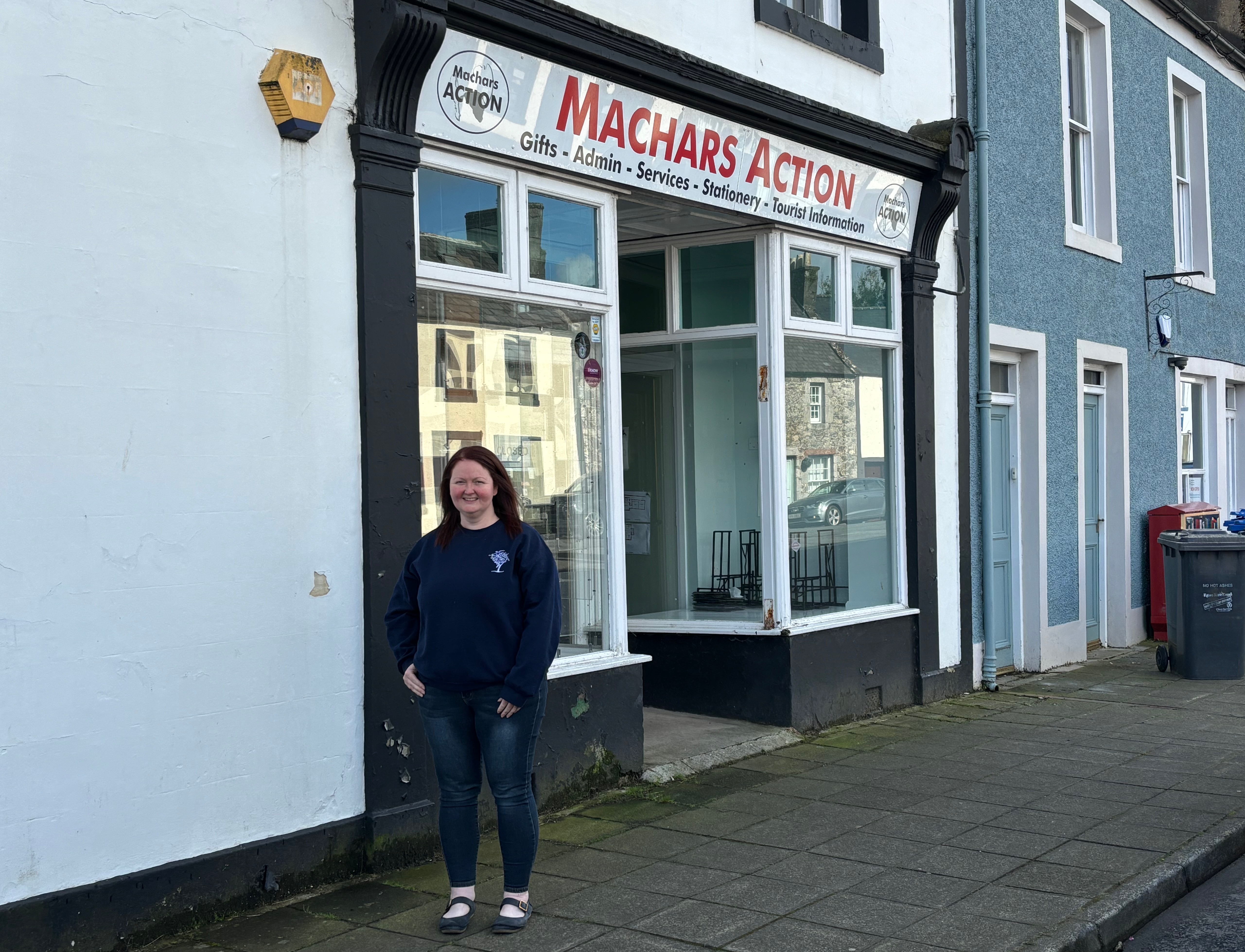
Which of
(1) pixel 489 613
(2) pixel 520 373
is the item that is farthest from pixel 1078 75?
(1) pixel 489 613

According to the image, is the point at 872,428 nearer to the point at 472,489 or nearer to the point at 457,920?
the point at 472,489

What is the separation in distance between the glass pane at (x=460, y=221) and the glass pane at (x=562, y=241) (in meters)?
0.24

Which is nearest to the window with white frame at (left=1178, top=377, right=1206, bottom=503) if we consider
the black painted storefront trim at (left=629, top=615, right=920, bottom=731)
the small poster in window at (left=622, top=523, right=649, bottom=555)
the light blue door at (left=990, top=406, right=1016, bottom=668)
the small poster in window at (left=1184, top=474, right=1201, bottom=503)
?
the small poster in window at (left=1184, top=474, right=1201, bottom=503)

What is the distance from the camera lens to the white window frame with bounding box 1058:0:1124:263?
12148 millimetres

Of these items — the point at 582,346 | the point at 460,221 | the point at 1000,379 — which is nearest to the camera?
the point at 460,221

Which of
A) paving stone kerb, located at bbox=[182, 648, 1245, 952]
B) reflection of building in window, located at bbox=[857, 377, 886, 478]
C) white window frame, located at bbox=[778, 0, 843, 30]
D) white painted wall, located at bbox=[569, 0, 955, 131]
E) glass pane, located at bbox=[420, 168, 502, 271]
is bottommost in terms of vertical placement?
paving stone kerb, located at bbox=[182, 648, 1245, 952]

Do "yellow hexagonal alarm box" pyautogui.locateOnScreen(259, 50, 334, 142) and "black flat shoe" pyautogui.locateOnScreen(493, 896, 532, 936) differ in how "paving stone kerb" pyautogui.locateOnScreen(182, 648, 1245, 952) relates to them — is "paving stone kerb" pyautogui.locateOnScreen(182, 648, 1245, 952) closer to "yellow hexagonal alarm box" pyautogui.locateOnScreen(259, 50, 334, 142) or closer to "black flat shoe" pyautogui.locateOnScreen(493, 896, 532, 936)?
"black flat shoe" pyautogui.locateOnScreen(493, 896, 532, 936)

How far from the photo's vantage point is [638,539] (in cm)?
925

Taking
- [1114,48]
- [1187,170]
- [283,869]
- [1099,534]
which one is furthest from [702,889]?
[1187,170]

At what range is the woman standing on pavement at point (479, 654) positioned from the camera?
4.59 meters

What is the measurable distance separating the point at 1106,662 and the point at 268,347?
905 centimetres

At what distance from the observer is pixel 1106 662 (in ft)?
38.7

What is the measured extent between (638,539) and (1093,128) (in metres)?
6.50

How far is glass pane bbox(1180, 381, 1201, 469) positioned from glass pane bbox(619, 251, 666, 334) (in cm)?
778
